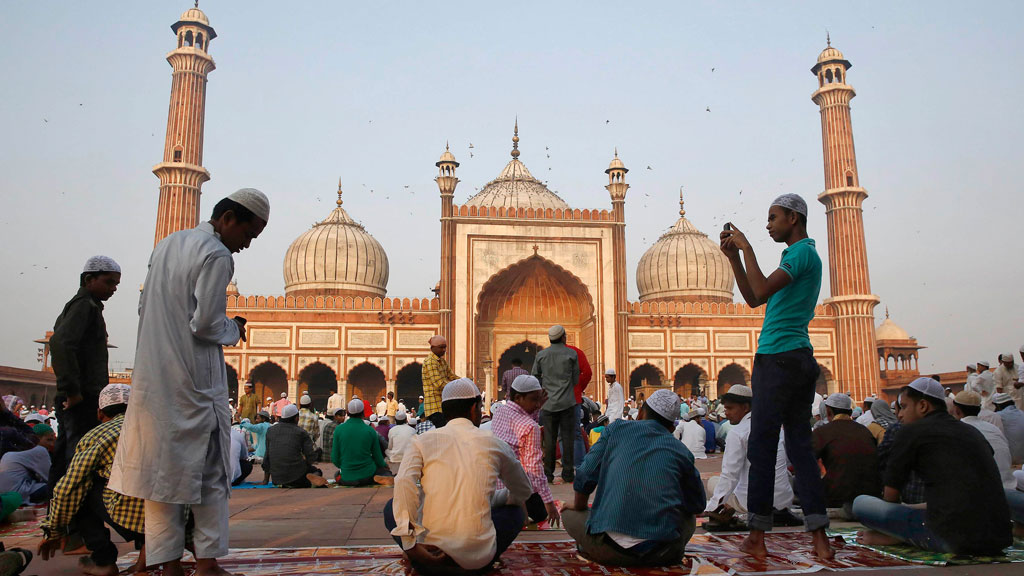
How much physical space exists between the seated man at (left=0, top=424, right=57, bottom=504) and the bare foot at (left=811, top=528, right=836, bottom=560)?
4.61 meters

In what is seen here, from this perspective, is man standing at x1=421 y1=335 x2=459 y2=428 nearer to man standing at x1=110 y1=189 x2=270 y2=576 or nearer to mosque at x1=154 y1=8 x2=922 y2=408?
man standing at x1=110 y1=189 x2=270 y2=576

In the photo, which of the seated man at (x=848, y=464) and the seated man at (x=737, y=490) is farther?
the seated man at (x=848, y=464)

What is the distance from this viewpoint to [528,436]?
154 inches

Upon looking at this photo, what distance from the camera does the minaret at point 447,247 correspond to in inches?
808

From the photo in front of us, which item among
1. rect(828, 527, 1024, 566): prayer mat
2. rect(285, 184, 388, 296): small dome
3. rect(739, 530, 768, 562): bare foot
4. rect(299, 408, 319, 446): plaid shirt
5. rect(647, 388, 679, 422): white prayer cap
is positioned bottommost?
rect(828, 527, 1024, 566): prayer mat

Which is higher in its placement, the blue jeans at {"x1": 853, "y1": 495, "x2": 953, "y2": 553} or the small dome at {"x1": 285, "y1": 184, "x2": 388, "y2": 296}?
the small dome at {"x1": 285, "y1": 184, "x2": 388, "y2": 296}

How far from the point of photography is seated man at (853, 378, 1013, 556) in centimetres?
299

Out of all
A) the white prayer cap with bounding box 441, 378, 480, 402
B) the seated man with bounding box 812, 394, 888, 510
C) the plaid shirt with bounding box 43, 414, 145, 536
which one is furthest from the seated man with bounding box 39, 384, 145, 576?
the seated man with bounding box 812, 394, 888, 510

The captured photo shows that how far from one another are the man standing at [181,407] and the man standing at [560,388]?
3.62 metres

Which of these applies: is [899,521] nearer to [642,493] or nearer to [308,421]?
[642,493]

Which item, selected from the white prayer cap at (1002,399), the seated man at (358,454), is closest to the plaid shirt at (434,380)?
the seated man at (358,454)

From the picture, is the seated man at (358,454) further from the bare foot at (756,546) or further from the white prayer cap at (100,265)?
the bare foot at (756,546)

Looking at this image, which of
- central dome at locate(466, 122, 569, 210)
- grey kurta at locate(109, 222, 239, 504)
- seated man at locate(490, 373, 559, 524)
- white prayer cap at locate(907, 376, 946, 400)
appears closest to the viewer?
grey kurta at locate(109, 222, 239, 504)

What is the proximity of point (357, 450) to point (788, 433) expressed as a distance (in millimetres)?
4516
